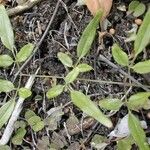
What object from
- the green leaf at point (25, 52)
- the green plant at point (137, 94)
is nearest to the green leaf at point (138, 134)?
the green plant at point (137, 94)

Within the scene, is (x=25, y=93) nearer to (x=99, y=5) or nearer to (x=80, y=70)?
(x=80, y=70)

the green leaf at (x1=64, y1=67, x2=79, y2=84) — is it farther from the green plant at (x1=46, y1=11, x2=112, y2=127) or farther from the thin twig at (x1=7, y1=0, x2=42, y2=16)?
the thin twig at (x1=7, y1=0, x2=42, y2=16)

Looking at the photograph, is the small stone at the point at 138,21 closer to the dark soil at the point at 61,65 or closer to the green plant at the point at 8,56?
the dark soil at the point at 61,65

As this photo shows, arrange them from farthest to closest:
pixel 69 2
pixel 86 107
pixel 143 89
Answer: pixel 69 2, pixel 143 89, pixel 86 107

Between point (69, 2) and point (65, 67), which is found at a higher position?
point (69, 2)

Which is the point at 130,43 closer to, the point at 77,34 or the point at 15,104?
the point at 77,34

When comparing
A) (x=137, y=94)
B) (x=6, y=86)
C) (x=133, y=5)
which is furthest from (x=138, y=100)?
(x=6, y=86)

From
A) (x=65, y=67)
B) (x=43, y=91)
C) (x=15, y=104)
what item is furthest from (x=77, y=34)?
(x=15, y=104)
